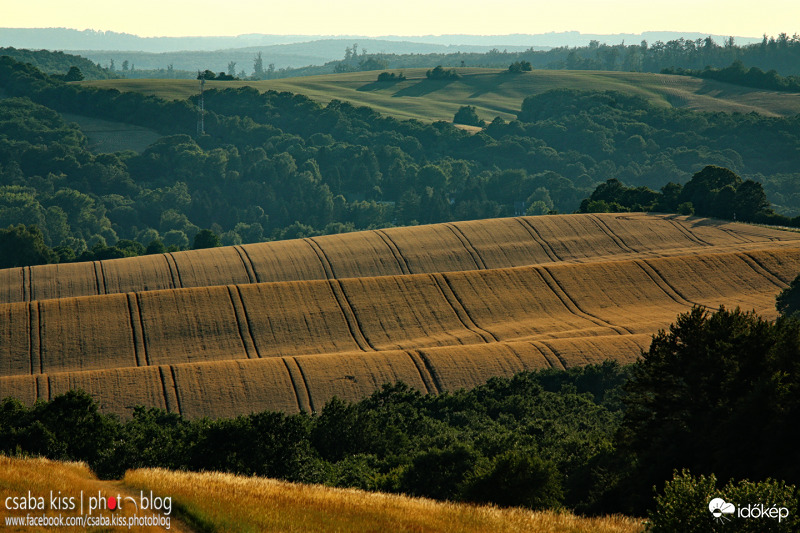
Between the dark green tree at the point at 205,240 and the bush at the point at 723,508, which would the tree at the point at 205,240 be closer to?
the dark green tree at the point at 205,240

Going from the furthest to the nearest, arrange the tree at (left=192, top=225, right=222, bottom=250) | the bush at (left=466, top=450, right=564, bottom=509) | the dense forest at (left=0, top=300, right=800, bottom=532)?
the tree at (left=192, top=225, right=222, bottom=250) → the bush at (left=466, top=450, right=564, bottom=509) → the dense forest at (left=0, top=300, right=800, bottom=532)

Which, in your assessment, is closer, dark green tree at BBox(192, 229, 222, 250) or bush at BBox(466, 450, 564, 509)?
bush at BBox(466, 450, 564, 509)

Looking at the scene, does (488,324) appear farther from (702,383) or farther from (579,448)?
(702,383)

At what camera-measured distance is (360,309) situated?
7450 centimetres

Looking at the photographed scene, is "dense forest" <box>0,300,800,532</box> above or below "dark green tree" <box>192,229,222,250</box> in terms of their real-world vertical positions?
above

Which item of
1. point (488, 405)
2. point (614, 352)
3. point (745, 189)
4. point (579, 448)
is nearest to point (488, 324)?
point (614, 352)

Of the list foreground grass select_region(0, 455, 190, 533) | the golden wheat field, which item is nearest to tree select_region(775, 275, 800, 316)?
the golden wheat field

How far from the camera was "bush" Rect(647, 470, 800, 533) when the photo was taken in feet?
65.5

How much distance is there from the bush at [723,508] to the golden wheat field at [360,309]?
3883cm

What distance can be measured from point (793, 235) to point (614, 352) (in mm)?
43333

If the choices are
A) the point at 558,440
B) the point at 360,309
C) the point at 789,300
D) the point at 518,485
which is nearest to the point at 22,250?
the point at 360,309

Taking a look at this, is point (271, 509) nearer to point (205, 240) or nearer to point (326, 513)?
point (326, 513)

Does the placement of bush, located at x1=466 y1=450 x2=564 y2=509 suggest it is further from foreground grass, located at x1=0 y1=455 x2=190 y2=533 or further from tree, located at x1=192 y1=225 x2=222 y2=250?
tree, located at x1=192 y1=225 x2=222 y2=250

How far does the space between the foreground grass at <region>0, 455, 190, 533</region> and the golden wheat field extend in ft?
91.8
